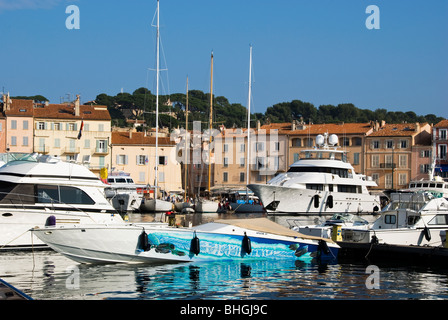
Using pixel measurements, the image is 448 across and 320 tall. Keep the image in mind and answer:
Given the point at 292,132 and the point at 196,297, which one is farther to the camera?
the point at 292,132

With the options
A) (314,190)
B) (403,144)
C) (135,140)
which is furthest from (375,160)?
(135,140)

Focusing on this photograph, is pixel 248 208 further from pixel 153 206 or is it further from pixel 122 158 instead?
pixel 122 158

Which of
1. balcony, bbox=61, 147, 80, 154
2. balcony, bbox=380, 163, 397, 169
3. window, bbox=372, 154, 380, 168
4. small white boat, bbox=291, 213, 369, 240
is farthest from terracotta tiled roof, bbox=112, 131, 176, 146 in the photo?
small white boat, bbox=291, 213, 369, 240

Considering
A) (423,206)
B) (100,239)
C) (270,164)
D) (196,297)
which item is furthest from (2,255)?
(270,164)

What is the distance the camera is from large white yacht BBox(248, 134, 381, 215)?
189 ft

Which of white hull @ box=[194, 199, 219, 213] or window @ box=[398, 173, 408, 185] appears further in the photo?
window @ box=[398, 173, 408, 185]

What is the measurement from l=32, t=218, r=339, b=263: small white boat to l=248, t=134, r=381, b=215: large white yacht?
113 feet

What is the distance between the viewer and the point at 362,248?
82.0ft

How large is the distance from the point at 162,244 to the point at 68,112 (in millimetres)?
59776

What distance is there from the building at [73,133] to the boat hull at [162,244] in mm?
54355

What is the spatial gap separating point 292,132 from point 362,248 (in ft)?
207

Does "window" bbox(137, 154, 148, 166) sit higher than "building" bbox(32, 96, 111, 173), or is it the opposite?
"building" bbox(32, 96, 111, 173)

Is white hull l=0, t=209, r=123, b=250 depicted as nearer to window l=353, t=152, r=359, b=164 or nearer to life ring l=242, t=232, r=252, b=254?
life ring l=242, t=232, r=252, b=254
